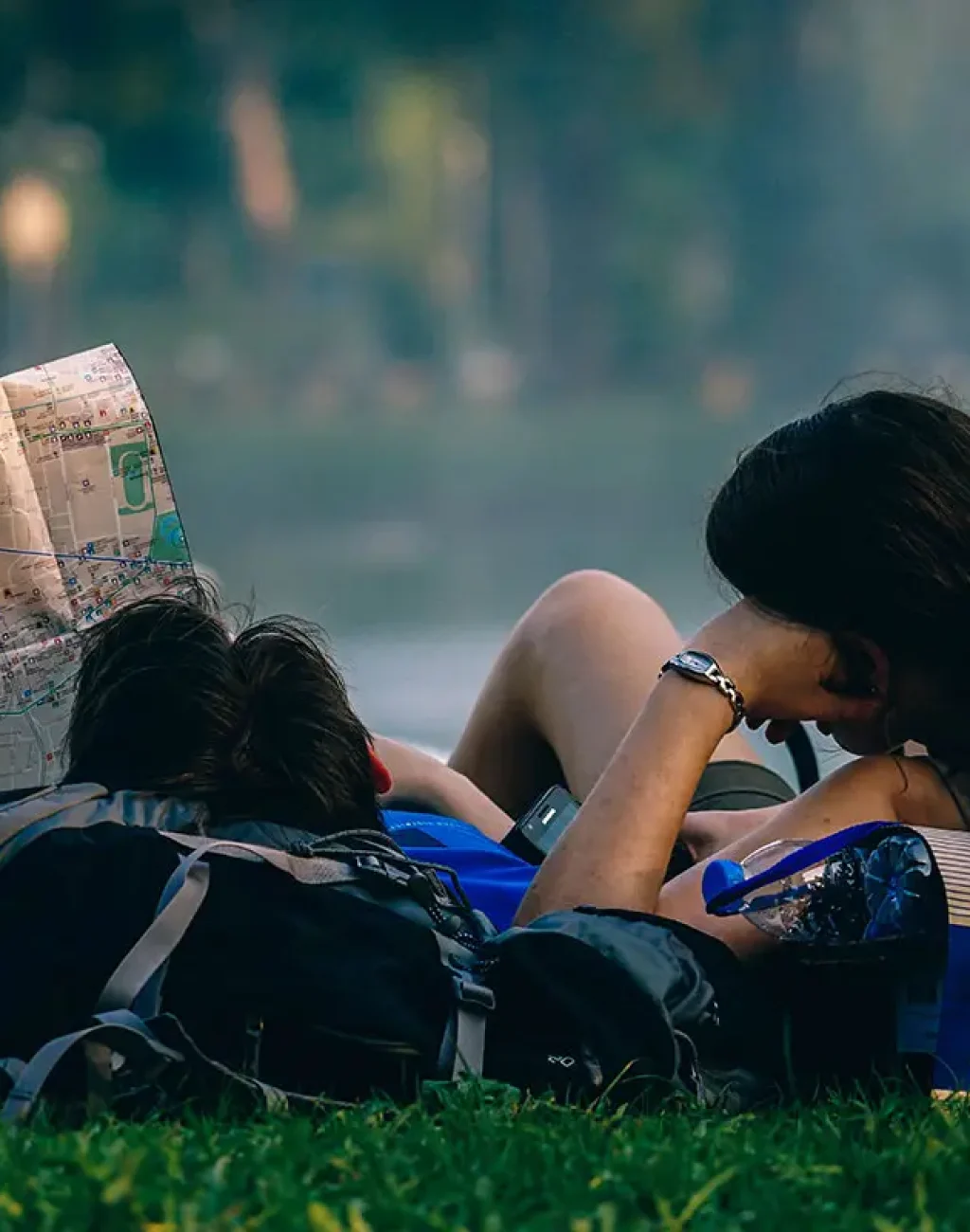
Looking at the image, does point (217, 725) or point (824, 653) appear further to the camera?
point (824, 653)

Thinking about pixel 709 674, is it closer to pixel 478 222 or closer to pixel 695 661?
pixel 695 661

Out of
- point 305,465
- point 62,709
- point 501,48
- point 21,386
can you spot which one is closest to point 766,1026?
point 62,709

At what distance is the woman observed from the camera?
142cm

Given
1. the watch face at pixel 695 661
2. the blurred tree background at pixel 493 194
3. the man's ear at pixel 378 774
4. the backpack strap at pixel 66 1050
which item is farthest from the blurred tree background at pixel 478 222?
the backpack strap at pixel 66 1050

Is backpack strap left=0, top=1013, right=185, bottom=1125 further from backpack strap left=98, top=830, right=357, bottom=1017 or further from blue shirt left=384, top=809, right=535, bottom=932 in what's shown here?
blue shirt left=384, top=809, right=535, bottom=932

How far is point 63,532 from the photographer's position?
1663mm

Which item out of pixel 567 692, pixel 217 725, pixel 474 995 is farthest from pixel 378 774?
pixel 567 692

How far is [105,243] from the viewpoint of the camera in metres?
9.71

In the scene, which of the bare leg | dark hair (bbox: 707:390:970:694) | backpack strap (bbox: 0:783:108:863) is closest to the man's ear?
backpack strap (bbox: 0:783:108:863)

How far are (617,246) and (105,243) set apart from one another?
2823mm

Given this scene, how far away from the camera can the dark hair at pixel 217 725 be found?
1285mm

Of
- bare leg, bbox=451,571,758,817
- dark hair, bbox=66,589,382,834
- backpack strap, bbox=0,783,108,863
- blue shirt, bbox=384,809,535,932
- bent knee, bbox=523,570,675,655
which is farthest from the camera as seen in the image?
bent knee, bbox=523,570,675,655

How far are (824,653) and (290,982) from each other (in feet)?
1.89

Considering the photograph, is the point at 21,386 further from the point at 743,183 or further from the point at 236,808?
the point at 743,183
